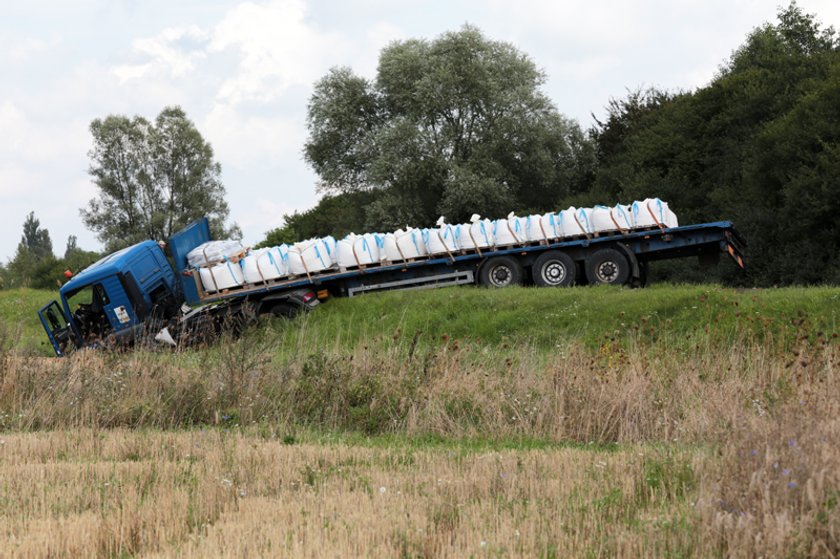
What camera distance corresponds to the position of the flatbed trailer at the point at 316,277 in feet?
76.8

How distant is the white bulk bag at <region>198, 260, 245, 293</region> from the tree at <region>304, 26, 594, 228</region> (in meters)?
17.4

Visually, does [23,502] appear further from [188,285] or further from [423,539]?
[188,285]

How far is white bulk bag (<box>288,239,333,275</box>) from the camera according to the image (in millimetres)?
25500

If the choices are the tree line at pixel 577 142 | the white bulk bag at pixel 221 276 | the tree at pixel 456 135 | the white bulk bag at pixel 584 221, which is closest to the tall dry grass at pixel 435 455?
the white bulk bag at pixel 584 221

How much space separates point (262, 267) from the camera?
83.0 feet

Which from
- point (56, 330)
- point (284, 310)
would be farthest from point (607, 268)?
point (56, 330)

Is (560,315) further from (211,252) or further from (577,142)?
(577,142)

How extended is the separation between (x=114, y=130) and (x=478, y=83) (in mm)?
32248

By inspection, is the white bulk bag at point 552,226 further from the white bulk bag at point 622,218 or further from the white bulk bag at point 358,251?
the white bulk bag at point 358,251

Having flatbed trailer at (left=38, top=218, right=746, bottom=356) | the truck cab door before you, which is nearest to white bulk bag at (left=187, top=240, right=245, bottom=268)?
flatbed trailer at (left=38, top=218, right=746, bottom=356)

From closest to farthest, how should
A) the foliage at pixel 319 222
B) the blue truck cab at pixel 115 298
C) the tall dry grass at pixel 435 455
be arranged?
the tall dry grass at pixel 435 455 → the blue truck cab at pixel 115 298 → the foliage at pixel 319 222

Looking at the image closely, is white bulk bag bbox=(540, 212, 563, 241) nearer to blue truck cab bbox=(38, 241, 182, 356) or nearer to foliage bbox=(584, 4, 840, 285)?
foliage bbox=(584, 4, 840, 285)

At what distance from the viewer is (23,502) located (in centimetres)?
703

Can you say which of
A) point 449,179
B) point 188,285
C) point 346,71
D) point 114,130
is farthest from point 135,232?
point 188,285
